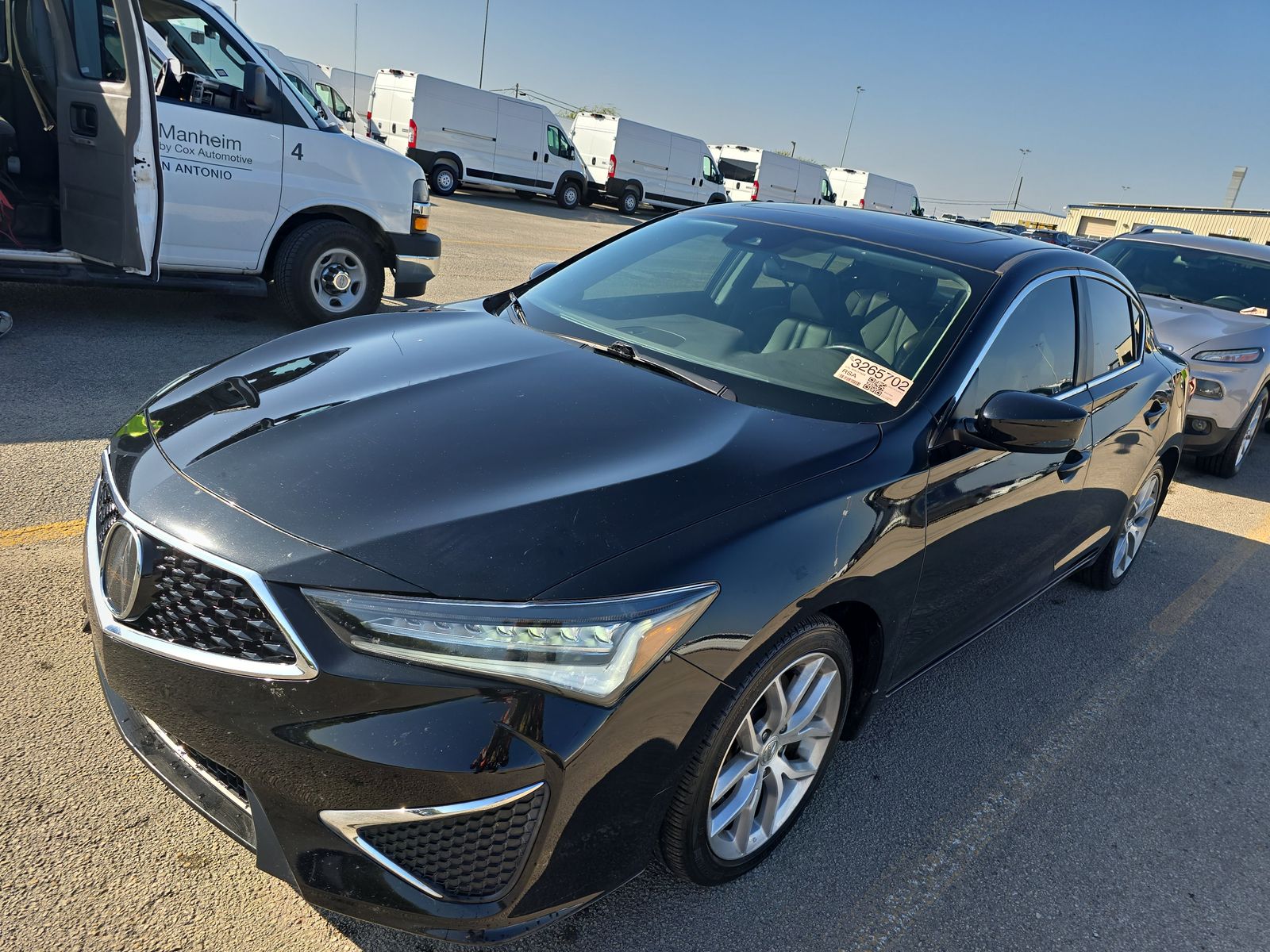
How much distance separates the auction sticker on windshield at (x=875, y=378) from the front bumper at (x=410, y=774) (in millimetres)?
1236

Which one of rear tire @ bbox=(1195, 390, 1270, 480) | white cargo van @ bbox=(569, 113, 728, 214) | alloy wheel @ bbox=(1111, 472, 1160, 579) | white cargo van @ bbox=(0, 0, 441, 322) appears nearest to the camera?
alloy wheel @ bbox=(1111, 472, 1160, 579)

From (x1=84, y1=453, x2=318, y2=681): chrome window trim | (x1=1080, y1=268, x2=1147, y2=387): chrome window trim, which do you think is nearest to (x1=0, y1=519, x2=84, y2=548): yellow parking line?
(x1=84, y1=453, x2=318, y2=681): chrome window trim

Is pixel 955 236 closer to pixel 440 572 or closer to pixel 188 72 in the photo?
pixel 440 572

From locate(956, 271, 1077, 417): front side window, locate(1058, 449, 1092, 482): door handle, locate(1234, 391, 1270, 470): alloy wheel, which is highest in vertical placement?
locate(956, 271, 1077, 417): front side window

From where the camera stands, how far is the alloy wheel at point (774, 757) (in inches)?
90.4

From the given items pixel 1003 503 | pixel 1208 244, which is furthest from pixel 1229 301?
pixel 1003 503

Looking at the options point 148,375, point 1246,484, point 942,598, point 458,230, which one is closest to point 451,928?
point 942,598

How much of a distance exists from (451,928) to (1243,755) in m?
3.17

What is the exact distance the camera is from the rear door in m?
5.33

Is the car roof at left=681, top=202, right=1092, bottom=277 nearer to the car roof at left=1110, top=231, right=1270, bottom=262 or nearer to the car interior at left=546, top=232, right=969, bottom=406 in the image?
the car interior at left=546, top=232, right=969, bottom=406

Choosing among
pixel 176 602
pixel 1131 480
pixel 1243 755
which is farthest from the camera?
pixel 1131 480

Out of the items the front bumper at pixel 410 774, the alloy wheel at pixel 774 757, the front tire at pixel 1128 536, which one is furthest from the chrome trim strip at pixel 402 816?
the front tire at pixel 1128 536

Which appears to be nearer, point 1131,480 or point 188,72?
point 1131,480

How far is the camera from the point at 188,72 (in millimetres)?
6199
